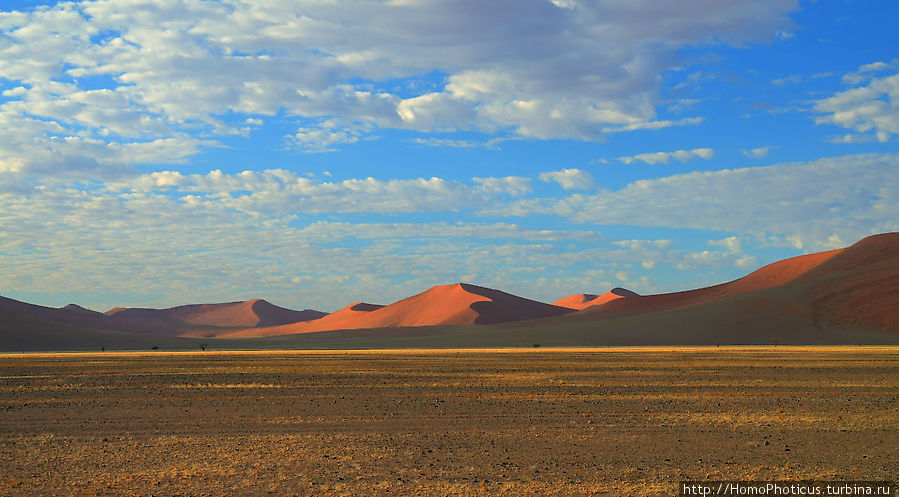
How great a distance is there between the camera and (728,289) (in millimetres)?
130375

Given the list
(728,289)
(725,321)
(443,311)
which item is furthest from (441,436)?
(443,311)

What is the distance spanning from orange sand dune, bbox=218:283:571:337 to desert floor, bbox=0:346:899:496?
125 meters

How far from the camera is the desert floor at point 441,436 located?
31.4 ft

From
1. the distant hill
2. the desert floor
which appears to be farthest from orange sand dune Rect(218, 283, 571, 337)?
the desert floor

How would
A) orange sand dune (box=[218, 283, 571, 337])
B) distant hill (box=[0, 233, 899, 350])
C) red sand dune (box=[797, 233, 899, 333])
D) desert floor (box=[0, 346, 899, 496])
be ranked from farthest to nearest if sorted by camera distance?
orange sand dune (box=[218, 283, 571, 337]), red sand dune (box=[797, 233, 899, 333]), distant hill (box=[0, 233, 899, 350]), desert floor (box=[0, 346, 899, 496])

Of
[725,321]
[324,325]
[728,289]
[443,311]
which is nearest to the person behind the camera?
[725,321]

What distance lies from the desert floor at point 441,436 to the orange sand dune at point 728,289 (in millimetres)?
105276

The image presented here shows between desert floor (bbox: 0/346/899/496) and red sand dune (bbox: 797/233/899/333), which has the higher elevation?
red sand dune (bbox: 797/233/899/333)

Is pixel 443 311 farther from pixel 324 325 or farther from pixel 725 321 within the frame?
pixel 725 321

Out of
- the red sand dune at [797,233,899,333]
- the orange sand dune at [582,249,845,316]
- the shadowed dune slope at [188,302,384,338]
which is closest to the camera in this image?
the red sand dune at [797,233,899,333]

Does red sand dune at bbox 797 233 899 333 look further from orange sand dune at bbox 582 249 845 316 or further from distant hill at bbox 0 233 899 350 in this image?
orange sand dune at bbox 582 249 845 316

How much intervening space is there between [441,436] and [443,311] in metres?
146

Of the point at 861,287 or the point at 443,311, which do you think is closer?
the point at 861,287

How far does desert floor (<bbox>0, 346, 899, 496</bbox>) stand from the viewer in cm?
956
